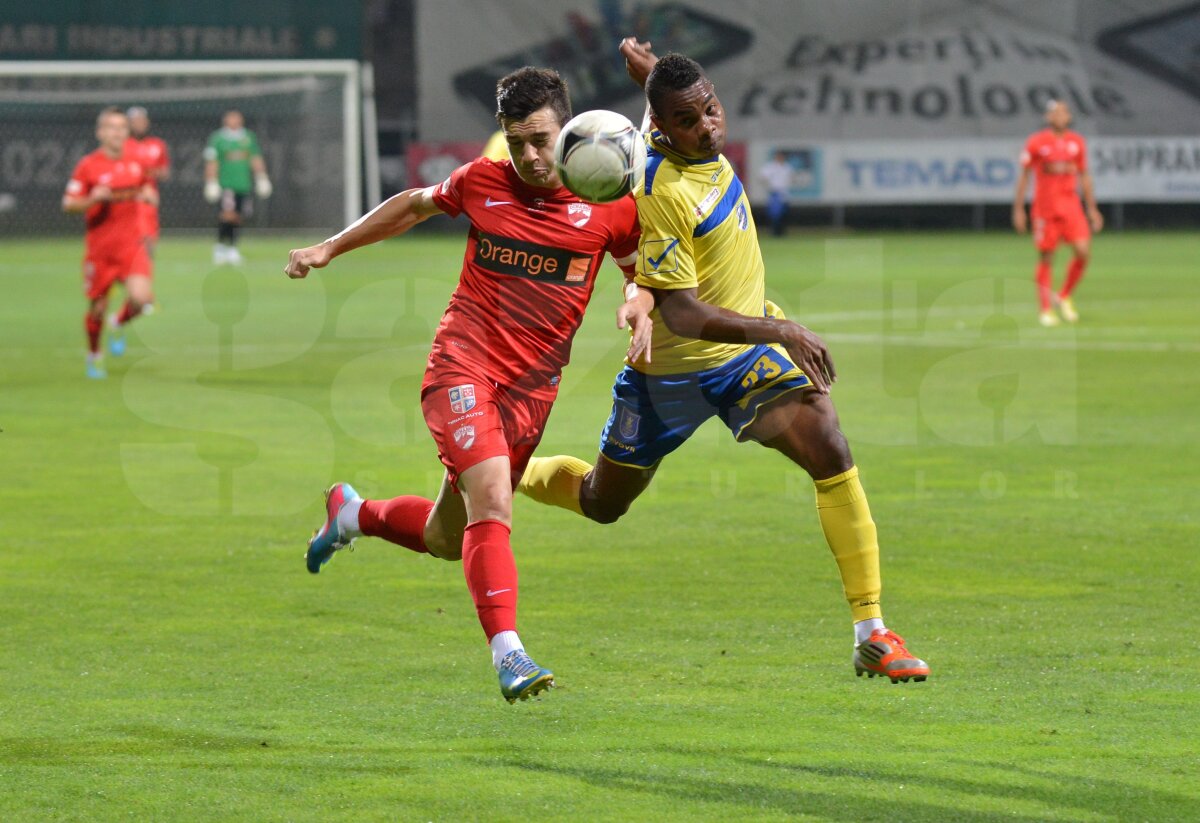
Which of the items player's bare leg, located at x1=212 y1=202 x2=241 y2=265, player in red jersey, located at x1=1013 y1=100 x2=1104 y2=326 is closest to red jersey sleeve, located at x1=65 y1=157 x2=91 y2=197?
player in red jersey, located at x1=1013 y1=100 x2=1104 y2=326

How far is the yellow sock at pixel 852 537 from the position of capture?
617 centimetres

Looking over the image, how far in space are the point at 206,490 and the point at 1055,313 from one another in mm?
13278

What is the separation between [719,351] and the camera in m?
6.55

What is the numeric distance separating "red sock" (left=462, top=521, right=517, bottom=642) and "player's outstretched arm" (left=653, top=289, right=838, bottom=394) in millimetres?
973

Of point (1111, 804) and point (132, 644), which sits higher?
point (1111, 804)

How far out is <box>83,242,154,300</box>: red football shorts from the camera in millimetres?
16500

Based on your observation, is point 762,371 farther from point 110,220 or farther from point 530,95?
point 110,220

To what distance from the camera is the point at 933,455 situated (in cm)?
1162

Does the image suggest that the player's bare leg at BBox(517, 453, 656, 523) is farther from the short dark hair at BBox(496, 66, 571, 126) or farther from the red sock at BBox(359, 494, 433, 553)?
the short dark hair at BBox(496, 66, 571, 126)

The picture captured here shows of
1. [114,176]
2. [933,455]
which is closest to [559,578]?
[933,455]

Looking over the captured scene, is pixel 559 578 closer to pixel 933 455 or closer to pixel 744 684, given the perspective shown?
pixel 744 684

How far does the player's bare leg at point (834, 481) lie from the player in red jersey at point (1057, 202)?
14948 mm

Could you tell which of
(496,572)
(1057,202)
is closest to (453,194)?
(496,572)

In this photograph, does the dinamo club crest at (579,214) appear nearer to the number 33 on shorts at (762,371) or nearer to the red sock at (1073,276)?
the number 33 on shorts at (762,371)
